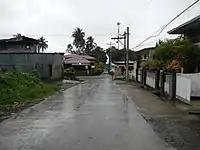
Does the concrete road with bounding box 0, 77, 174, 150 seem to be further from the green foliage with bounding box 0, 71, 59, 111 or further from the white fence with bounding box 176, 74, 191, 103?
the white fence with bounding box 176, 74, 191, 103

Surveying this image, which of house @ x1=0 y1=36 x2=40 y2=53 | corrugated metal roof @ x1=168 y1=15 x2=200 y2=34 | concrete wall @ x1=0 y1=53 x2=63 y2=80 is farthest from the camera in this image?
house @ x1=0 y1=36 x2=40 y2=53

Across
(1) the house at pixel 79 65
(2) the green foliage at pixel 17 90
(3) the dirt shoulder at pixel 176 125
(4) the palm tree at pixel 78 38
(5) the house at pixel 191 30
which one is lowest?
(3) the dirt shoulder at pixel 176 125

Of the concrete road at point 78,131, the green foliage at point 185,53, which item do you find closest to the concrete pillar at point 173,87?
the green foliage at point 185,53

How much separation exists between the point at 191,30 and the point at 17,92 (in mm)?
15532

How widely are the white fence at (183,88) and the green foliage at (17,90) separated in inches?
329

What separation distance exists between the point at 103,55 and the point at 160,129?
121m

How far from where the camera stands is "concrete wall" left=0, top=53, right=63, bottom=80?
42500mm

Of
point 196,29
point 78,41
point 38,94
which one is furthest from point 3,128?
point 78,41

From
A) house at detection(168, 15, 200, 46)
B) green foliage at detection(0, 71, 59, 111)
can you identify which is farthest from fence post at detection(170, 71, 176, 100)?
green foliage at detection(0, 71, 59, 111)

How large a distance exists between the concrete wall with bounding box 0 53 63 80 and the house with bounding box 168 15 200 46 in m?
17.7

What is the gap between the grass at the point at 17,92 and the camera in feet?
60.3

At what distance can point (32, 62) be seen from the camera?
43406 millimetres

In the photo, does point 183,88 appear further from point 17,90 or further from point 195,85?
point 17,90

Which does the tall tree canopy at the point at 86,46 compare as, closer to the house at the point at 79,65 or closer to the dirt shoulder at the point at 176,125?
the house at the point at 79,65
